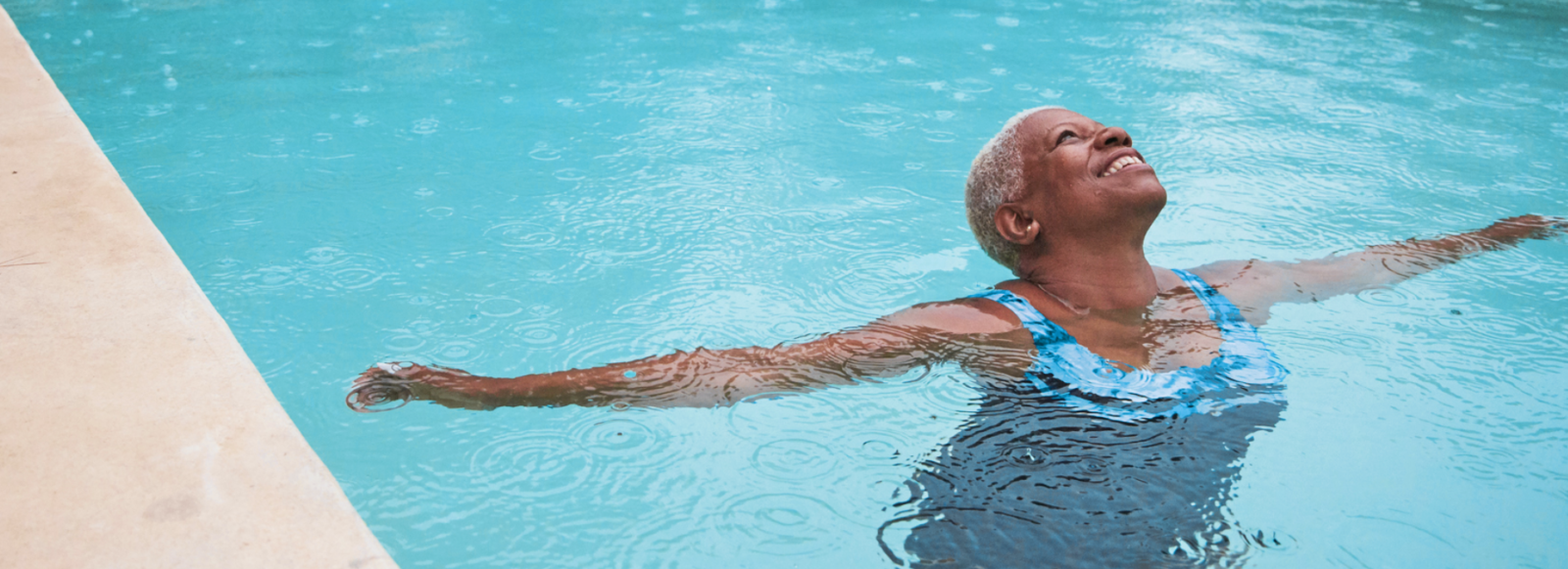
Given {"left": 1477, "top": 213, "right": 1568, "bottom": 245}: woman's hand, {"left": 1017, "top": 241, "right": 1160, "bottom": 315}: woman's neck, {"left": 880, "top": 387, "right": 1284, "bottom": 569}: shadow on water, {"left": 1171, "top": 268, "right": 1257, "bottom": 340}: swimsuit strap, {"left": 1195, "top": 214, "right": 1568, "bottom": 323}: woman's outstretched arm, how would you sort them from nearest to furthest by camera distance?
1. {"left": 880, "top": 387, "right": 1284, "bottom": 569}: shadow on water
2. {"left": 1017, "top": 241, "right": 1160, "bottom": 315}: woman's neck
3. {"left": 1171, "top": 268, "right": 1257, "bottom": 340}: swimsuit strap
4. {"left": 1195, "top": 214, "right": 1568, "bottom": 323}: woman's outstretched arm
5. {"left": 1477, "top": 213, "right": 1568, "bottom": 245}: woman's hand

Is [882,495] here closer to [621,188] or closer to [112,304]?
[112,304]

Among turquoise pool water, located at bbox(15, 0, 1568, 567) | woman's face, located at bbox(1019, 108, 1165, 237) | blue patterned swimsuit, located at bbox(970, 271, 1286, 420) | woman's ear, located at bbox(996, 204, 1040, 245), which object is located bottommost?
turquoise pool water, located at bbox(15, 0, 1568, 567)

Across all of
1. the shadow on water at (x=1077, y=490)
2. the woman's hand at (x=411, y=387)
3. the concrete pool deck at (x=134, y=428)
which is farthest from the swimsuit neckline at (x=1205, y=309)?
the concrete pool deck at (x=134, y=428)

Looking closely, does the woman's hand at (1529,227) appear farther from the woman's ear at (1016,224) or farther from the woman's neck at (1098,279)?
the woman's ear at (1016,224)

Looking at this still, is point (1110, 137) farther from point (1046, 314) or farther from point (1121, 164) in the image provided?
point (1046, 314)

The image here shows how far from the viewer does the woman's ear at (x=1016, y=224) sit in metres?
2.22

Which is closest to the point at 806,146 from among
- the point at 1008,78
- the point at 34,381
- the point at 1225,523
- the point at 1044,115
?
the point at 1008,78

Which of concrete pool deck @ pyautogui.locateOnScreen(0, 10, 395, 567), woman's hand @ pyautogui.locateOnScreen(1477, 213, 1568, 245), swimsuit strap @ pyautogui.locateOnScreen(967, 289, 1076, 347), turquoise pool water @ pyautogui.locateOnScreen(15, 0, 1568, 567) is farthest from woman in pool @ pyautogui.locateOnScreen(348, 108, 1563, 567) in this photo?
woman's hand @ pyautogui.locateOnScreen(1477, 213, 1568, 245)

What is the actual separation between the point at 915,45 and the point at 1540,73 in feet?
11.9

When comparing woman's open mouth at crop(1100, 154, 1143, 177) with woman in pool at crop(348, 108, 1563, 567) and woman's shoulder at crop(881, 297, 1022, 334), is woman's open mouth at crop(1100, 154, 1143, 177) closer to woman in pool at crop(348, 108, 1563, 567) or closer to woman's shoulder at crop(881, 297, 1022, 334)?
woman in pool at crop(348, 108, 1563, 567)

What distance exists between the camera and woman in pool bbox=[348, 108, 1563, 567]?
76.6 inches

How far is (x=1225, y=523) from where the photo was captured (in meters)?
2.04

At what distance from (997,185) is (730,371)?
2.45ft

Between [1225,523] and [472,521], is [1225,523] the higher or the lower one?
the higher one
